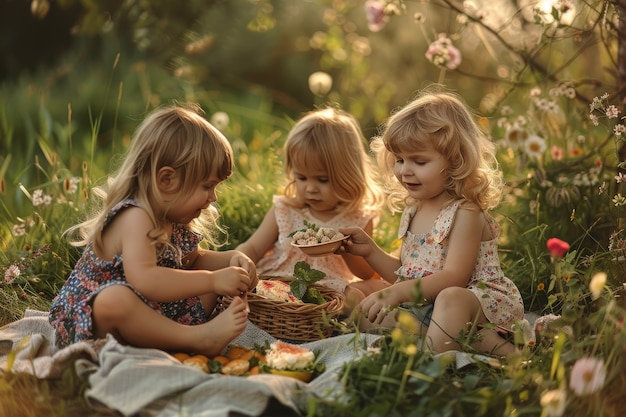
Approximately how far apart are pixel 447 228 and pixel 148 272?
122cm

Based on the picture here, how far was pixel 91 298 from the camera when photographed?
10.2ft

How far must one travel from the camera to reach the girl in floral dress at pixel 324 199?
13.6 feet

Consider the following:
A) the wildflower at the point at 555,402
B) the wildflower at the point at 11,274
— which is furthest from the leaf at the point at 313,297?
the wildflower at the point at 555,402

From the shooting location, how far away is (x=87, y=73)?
7.74m

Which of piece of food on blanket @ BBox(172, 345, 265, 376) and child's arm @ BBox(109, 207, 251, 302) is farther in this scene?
child's arm @ BBox(109, 207, 251, 302)

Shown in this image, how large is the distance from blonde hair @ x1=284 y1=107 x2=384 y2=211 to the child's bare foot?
1.13 m

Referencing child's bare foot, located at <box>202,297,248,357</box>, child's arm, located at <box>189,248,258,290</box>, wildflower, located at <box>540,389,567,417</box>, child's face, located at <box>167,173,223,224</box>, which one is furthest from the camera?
child's arm, located at <box>189,248,258,290</box>

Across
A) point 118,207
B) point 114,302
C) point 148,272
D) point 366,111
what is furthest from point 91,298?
point 366,111

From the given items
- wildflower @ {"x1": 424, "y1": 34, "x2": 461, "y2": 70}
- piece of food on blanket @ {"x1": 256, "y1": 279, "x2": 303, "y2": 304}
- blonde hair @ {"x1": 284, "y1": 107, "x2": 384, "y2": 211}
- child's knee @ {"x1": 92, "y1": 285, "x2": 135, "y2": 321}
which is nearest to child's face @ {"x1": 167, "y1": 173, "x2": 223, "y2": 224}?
child's knee @ {"x1": 92, "y1": 285, "x2": 135, "y2": 321}

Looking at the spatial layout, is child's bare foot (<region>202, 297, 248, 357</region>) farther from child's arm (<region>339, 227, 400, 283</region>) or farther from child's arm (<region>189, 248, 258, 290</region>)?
child's arm (<region>339, 227, 400, 283</region>)

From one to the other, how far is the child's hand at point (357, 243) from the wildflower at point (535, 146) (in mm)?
1207

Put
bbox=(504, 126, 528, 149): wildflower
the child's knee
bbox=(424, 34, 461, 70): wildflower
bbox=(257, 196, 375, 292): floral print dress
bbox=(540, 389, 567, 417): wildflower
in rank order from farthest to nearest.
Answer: bbox=(504, 126, 528, 149): wildflower < bbox=(424, 34, 461, 70): wildflower < bbox=(257, 196, 375, 292): floral print dress < the child's knee < bbox=(540, 389, 567, 417): wildflower

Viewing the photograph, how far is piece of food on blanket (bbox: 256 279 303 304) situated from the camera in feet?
11.9

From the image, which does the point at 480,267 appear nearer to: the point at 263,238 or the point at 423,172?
the point at 423,172
